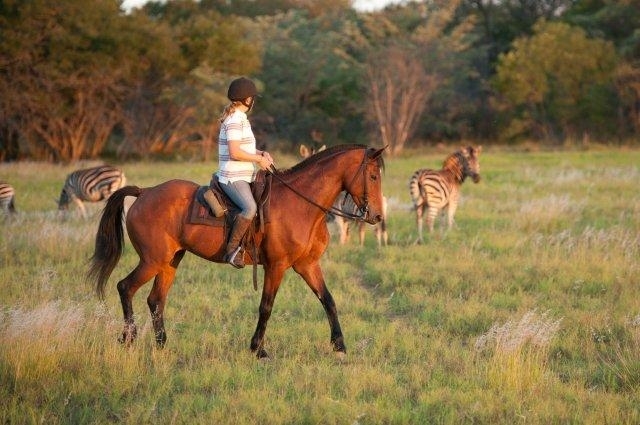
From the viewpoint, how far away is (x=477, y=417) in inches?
217

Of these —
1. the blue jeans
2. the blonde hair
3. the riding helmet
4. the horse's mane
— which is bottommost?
the blue jeans

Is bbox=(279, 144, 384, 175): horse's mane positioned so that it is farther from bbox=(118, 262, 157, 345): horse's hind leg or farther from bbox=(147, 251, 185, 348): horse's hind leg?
bbox=(118, 262, 157, 345): horse's hind leg

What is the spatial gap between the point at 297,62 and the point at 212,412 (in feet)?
147

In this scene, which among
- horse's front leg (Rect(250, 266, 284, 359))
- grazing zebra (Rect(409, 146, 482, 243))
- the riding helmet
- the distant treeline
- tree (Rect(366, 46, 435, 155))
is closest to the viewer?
the riding helmet

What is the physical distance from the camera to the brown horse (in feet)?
23.6

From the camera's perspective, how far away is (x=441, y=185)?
14930mm

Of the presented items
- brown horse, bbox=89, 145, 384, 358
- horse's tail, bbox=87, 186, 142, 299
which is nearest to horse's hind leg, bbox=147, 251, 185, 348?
brown horse, bbox=89, 145, 384, 358

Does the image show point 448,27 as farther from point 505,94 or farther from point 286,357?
point 286,357

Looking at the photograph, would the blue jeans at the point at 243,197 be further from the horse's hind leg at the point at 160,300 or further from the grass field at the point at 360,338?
the grass field at the point at 360,338

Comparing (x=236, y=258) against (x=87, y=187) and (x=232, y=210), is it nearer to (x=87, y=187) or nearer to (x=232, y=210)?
(x=232, y=210)

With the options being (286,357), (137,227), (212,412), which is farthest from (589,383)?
(137,227)

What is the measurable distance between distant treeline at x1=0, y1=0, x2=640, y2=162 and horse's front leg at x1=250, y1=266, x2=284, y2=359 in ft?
70.2

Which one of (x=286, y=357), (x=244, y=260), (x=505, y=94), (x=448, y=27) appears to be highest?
(x=448, y=27)

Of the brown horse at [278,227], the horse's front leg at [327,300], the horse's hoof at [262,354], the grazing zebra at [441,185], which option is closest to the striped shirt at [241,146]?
the brown horse at [278,227]
